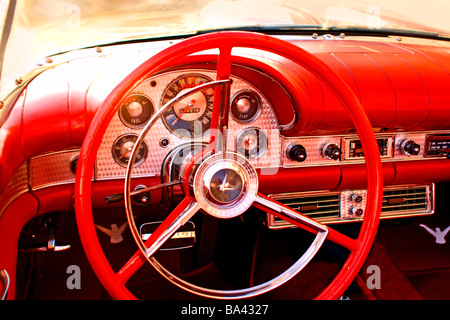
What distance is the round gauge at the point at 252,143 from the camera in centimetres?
171

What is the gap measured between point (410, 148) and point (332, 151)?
1.20 ft

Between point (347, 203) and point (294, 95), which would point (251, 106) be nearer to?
point (294, 95)

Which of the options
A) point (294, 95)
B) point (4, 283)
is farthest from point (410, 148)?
point (4, 283)

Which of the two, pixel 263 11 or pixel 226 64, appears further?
pixel 263 11

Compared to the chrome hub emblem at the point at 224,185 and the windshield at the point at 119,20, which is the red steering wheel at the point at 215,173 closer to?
the chrome hub emblem at the point at 224,185

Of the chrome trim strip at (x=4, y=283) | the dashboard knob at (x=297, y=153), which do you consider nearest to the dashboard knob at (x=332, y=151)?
the dashboard knob at (x=297, y=153)

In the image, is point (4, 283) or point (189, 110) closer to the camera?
point (4, 283)

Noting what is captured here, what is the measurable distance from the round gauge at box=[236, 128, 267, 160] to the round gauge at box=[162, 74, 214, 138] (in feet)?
0.46

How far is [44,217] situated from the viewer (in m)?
1.84

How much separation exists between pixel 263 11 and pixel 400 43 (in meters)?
0.70

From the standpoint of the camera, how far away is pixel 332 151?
1.80 meters
